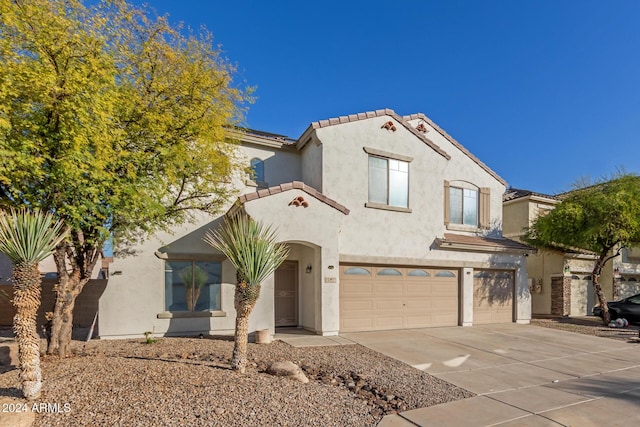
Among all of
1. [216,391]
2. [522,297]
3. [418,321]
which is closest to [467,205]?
[522,297]

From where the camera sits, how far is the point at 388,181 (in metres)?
13.6

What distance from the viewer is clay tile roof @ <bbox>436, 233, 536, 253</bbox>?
46.4 feet

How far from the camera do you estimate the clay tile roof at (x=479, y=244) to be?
46.4 ft

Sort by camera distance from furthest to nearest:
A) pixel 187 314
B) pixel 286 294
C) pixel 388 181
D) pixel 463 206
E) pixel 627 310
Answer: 1. pixel 627 310
2. pixel 463 206
3. pixel 388 181
4. pixel 286 294
5. pixel 187 314

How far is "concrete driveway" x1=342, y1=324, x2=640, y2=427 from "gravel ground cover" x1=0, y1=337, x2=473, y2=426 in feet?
1.81

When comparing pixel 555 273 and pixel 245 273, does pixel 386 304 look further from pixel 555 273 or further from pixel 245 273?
pixel 555 273

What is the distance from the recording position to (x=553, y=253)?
1828 cm

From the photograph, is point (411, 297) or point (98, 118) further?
point (411, 297)

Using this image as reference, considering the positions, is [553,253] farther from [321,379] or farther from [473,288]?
[321,379]

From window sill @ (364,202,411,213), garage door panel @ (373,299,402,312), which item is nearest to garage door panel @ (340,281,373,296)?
garage door panel @ (373,299,402,312)

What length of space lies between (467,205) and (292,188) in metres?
8.94

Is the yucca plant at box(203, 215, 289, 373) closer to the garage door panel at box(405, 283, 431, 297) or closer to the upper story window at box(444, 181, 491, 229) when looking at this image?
the garage door panel at box(405, 283, 431, 297)

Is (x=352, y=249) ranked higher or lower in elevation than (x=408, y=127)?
lower

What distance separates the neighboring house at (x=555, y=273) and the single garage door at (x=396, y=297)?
7.35m
